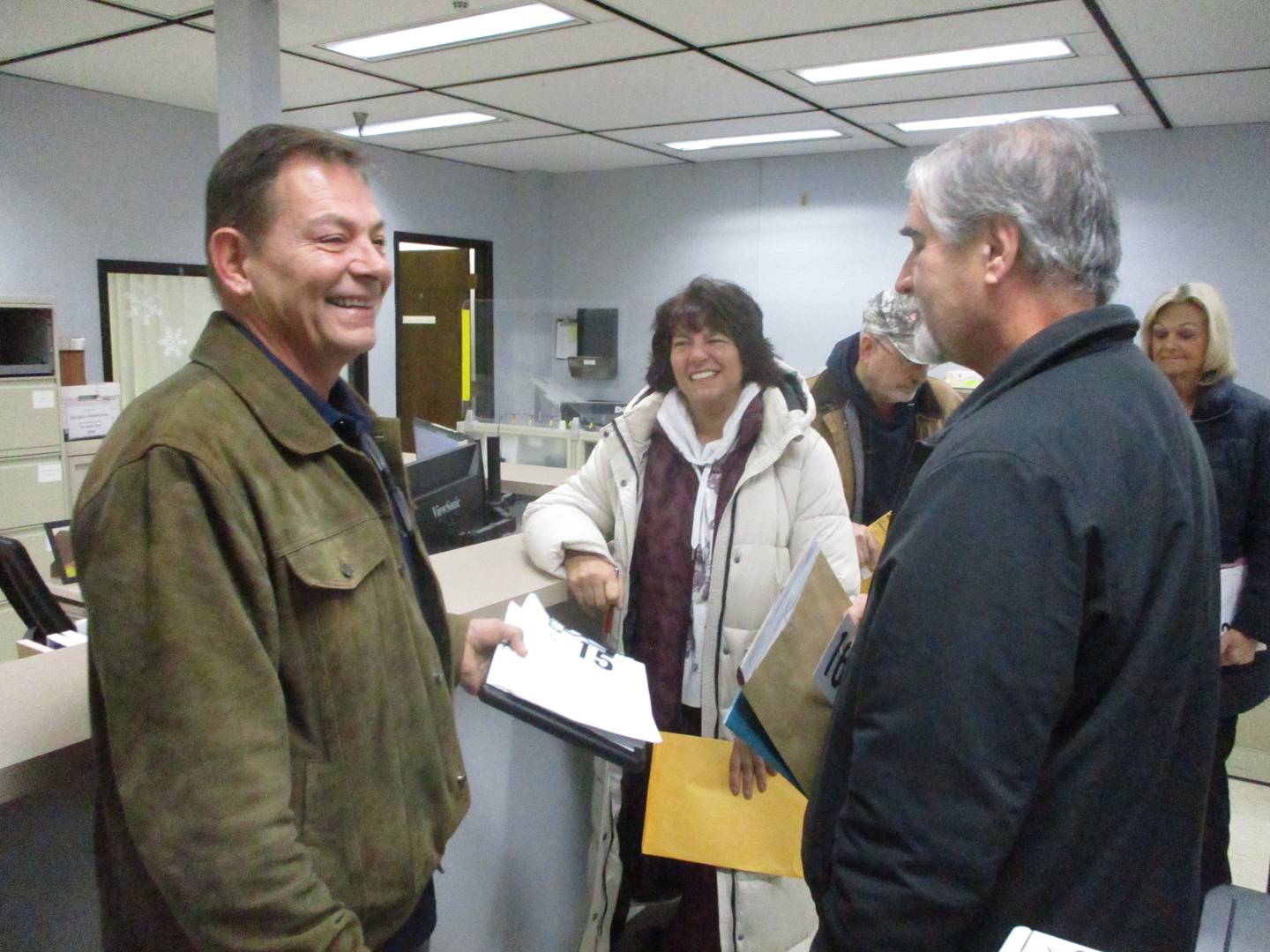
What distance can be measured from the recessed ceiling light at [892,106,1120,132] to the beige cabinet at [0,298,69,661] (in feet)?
14.1

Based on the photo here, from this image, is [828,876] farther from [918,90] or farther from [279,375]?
[918,90]

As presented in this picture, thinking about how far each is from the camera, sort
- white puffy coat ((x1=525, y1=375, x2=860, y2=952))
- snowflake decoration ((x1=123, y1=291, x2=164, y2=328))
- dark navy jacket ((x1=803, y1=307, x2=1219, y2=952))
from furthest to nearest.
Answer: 1. snowflake decoration ((x1=123, y1=291, x2=164, y2=328))
2. white puffy coat ((x1=525, y1=375, x2=860, y2=952))
3. dark navy jacket ((x1=803, y1=307, x2=1219, y2=952))

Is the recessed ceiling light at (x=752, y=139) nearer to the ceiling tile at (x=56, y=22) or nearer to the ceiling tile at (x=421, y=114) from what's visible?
the ceiling tile at (x=421, y=114)

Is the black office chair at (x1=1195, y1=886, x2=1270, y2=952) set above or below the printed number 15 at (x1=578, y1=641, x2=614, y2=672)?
above

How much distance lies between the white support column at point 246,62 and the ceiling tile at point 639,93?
1162mm

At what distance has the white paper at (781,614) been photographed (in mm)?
1097

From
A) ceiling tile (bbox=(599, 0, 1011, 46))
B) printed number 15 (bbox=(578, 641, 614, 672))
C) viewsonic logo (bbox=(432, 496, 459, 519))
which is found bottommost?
printed number 15 (bbox=(578, 641, 614, 672))

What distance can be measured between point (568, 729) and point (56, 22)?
3513mm

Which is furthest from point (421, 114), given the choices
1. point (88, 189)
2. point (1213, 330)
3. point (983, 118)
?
point (1213, 330)

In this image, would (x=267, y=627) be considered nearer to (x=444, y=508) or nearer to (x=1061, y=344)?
(x=1061, y=344)

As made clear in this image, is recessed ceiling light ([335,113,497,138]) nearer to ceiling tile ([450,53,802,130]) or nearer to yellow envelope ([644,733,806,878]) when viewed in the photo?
ceiling tile ([450,53,802,130])

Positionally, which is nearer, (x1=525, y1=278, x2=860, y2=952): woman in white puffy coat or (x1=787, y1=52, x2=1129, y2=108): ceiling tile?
(x1=525, y1=278, x2=860, y2=952): woman in white puffy coat

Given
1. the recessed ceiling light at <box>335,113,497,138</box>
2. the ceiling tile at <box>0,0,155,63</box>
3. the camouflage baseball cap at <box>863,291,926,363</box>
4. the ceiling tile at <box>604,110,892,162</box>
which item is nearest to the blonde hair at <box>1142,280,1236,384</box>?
the camouflage baseball cap at <box>863,291,926,363</box>

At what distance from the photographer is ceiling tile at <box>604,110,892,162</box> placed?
483 centimetres
